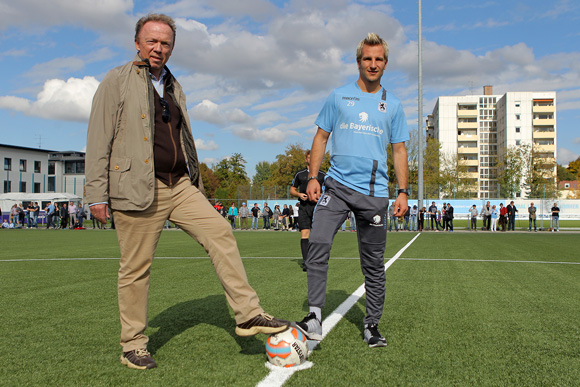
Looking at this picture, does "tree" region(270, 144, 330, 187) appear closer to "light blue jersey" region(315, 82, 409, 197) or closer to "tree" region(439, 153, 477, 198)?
"tree" region(439, 153, 477, 198)

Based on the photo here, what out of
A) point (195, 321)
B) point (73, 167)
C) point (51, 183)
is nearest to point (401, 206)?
point (195, 321)

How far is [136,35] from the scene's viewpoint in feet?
10.5

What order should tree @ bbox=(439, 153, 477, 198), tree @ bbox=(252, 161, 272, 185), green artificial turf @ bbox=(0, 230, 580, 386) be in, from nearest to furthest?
green artificial turf @ bbox=(0, 230, 580, 386) → tree @ bbox=(439, 153, 477, 198) → tree @ bbox=(252, 161, 272, 185)

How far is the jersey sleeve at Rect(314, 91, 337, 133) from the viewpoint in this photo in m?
3.56

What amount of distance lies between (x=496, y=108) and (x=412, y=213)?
80530 millimetres

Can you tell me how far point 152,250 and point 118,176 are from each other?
0.55 meters

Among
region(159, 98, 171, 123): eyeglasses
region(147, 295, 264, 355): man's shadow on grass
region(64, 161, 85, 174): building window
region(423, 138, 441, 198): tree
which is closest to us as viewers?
region(159, 98, 171, 123): eyeglasses

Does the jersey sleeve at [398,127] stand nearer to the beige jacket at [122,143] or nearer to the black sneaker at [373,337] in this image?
the black sneaker at [373,337]

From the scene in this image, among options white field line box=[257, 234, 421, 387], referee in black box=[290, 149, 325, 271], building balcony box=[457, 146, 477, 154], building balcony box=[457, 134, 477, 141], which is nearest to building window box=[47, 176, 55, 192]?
referee in black box=[290, 149, 325, 271]

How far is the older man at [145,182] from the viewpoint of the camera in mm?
2945

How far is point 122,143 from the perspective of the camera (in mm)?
2992

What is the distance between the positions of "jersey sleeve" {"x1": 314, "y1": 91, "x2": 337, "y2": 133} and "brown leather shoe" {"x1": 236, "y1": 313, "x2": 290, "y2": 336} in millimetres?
1457

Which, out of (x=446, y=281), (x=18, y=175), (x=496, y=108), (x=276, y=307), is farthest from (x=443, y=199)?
(x=496, y=108)

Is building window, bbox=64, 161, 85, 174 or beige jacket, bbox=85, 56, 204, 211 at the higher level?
building window, bbox=64, 161, 85, 174
